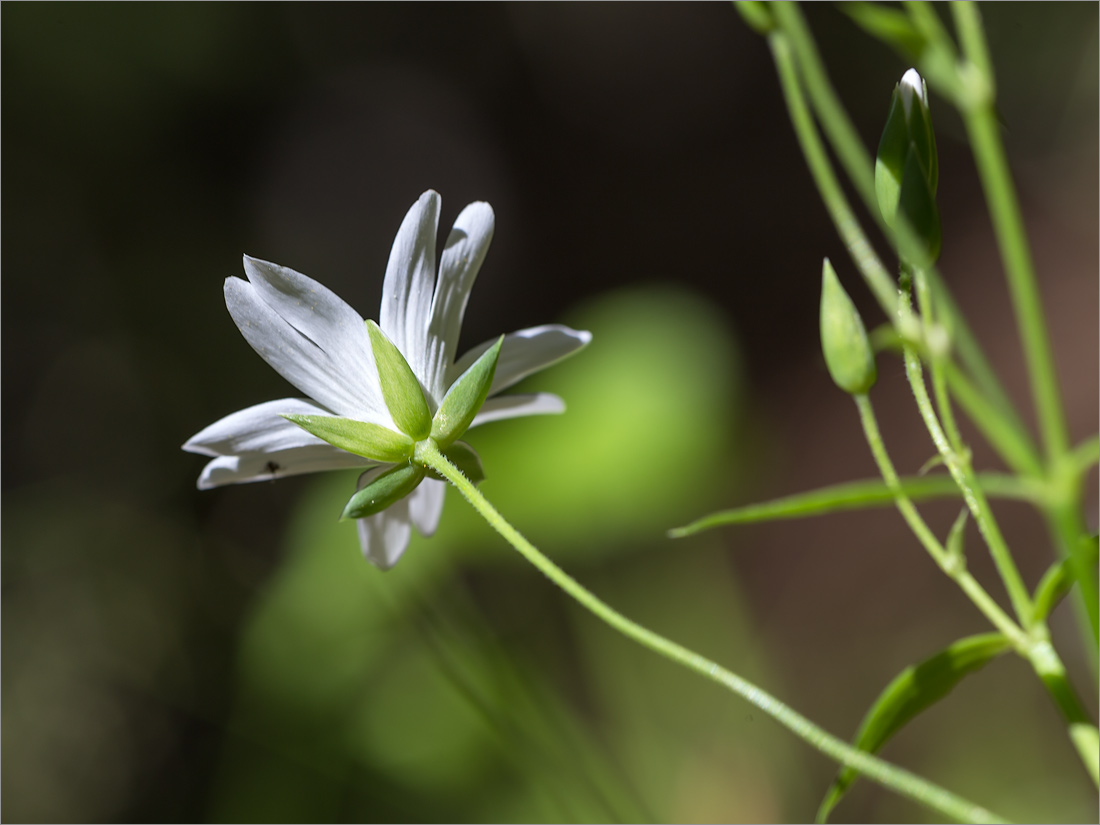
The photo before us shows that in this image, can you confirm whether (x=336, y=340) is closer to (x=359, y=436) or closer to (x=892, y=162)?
(x=359, y=436)

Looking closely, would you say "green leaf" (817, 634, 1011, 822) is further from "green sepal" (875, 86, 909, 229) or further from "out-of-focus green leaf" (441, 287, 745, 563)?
"out-of-focus green leaf" (441, 287, 745, 563)

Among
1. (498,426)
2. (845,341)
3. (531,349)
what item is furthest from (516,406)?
(498,426)

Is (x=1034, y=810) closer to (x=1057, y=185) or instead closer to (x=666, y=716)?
(x=666, y=716)

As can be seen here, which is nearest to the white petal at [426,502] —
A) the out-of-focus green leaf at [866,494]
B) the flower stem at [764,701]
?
the flower stem at [764,701]

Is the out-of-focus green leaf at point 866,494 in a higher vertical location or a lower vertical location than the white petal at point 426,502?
lower

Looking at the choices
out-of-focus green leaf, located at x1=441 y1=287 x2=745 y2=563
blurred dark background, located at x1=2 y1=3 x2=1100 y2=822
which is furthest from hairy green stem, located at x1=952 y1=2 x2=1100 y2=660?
out-of-focus green leaf, located at x1=441 y1=287 x2=745 y2=563

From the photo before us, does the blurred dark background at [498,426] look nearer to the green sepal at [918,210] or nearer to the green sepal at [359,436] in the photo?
the green sepal at [359,436]
